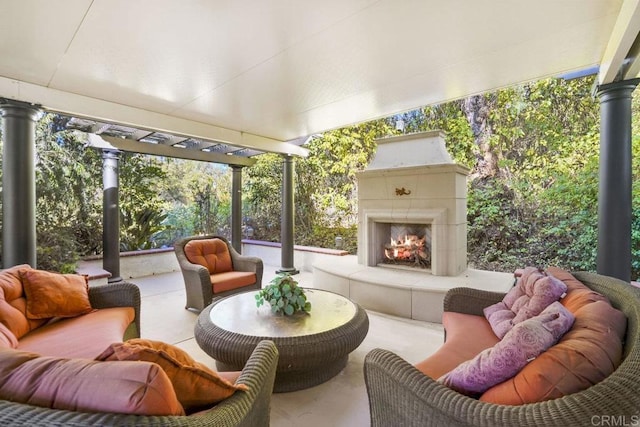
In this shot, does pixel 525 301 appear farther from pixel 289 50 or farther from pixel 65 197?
pixel 65 197

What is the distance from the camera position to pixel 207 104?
3713 millimetres

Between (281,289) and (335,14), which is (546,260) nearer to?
(281,289)

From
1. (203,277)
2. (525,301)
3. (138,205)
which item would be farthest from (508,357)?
(138,205)

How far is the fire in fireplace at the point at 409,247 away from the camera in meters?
4.49

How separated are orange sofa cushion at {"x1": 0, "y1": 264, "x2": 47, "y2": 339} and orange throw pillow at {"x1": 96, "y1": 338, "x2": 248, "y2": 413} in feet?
5.26

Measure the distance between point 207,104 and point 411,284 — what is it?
10.9 feet

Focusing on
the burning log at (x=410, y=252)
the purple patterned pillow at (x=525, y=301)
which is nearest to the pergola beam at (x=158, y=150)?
the burning log at (x=410, y=252)

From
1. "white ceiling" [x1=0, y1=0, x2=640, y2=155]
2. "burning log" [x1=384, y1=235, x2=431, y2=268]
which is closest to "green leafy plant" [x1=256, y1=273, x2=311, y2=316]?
"white ceiling" [x1=0, y1=0, x2=640, y2=155]

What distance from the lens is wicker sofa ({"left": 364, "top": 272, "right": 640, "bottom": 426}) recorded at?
89 cm

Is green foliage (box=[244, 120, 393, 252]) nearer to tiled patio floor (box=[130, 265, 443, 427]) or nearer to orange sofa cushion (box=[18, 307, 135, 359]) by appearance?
tiled patio floor (box=[130, 265, 443, 427])

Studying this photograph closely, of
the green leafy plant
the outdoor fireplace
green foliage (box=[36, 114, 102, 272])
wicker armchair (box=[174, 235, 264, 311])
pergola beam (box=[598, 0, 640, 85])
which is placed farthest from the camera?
green foliage (box=[36, 114, 102, 272])

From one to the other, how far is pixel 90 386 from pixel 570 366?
148cm

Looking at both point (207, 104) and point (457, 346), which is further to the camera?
point (207, 104)

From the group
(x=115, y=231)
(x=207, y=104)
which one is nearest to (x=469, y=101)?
(x=207, y=104)
